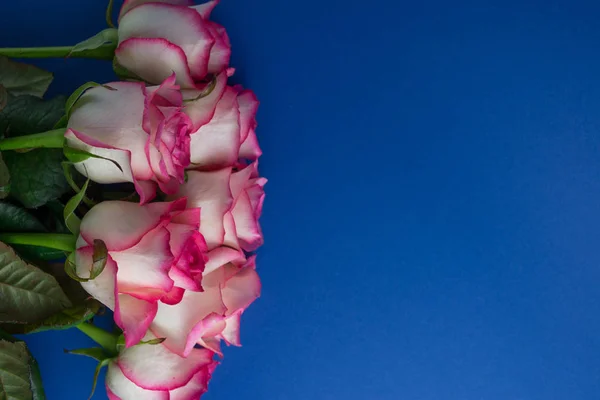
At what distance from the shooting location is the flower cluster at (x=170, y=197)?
0.40 m

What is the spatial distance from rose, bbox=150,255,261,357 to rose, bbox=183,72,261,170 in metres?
0.07

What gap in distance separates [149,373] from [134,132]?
0.18m

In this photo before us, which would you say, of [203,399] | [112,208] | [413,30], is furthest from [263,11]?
[203,399]

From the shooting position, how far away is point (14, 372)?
415mm

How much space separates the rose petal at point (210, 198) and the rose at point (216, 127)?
12mm

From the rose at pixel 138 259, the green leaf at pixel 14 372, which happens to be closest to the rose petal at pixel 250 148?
the rose at pixel 138 259

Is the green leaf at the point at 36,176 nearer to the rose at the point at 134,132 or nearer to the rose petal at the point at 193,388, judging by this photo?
the rose at the point at 134,132

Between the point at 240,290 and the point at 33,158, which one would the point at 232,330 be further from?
the point at 33,158

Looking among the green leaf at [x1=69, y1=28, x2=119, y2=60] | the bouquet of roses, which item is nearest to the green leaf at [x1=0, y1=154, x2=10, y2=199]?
the bouquet of roses

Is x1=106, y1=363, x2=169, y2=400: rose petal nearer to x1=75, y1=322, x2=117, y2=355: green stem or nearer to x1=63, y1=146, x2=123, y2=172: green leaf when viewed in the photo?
x1=75, y1=322, x2=117, y2=355: green stem

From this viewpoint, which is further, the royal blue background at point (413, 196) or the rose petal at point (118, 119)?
the royal blue background at point (413, 196)

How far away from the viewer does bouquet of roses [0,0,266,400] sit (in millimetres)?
400

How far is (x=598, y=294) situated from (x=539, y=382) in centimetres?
10

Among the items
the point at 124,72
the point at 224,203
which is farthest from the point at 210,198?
the point at 124,72
